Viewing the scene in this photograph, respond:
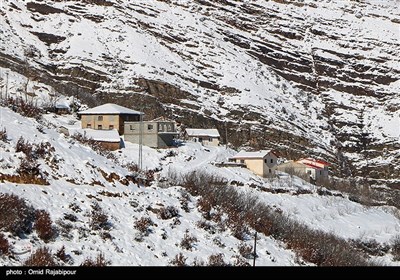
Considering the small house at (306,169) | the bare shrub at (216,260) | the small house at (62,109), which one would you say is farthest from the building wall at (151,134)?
the bare shrub at (216,260)

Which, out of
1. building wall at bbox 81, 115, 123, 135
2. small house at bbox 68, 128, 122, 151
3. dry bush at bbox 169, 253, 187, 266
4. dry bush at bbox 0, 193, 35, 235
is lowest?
small house at bbox 68, 128, 122, 151

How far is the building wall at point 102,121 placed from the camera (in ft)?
228

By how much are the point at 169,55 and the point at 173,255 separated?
4340 inches

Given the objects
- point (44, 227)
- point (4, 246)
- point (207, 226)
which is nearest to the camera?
point (4, 246)

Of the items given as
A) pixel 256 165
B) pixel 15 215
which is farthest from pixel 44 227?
pixel 256 165

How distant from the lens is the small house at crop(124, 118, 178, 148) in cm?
6419

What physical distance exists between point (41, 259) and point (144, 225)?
481cm

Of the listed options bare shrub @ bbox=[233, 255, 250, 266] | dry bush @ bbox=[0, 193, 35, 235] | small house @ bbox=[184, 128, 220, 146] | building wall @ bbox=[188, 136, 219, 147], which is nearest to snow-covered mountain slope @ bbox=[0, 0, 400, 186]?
small house @ bbox=[184, 128, 220, 146]

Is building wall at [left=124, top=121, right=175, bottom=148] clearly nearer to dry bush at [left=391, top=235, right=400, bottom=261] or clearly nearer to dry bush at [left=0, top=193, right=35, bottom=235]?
dry bush at [left=391, top=235, right=400, bottom=261]

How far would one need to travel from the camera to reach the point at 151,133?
211ft

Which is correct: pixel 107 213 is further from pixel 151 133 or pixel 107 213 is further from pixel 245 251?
pixel 151 133

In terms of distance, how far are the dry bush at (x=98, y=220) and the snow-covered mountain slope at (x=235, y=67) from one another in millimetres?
72387

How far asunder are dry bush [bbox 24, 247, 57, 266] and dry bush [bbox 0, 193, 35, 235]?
43.6 inches
